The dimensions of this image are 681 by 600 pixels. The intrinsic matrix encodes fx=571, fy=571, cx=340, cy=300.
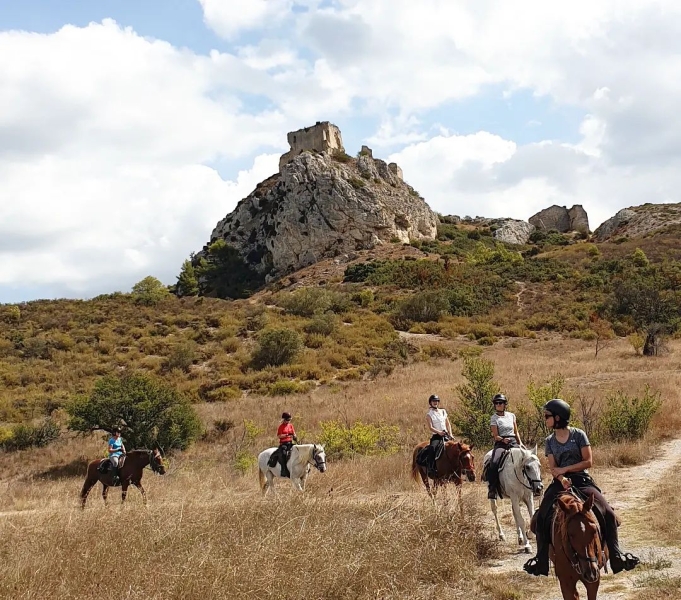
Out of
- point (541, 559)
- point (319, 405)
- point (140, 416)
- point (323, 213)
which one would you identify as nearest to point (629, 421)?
point (541, 559)

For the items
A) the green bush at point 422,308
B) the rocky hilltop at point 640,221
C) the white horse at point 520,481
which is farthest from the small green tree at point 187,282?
the white horse at point 520,481

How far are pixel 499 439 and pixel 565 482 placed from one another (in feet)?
10.6

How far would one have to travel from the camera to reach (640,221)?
7425 centimetres

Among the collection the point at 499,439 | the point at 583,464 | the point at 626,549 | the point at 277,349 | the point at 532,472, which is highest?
the point at 277,349

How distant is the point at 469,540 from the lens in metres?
7.39

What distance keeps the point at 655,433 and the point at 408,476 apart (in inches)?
268

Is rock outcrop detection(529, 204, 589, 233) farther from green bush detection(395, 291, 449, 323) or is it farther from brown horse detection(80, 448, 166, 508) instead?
brown horse detection(80, 448, 166, 508)

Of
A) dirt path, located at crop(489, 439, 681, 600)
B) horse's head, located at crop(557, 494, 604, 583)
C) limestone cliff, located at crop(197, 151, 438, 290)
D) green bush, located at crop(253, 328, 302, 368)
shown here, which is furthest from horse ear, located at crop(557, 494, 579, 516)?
limestone cliff, located at crop(197, 151, 438, 290)

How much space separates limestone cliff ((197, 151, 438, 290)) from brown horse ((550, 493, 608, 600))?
66168 mm

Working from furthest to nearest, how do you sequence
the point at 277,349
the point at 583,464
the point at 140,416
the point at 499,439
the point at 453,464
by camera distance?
the point at 277,349
the point at 140,416
the point at 453,464
the point at 499,439
the point at 583,464

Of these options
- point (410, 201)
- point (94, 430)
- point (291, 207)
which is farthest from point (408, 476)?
point (410, 201)

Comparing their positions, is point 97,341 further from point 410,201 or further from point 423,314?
point 410,201

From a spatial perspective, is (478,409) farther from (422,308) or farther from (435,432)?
(422,308)

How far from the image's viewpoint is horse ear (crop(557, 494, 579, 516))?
472 centimetres
